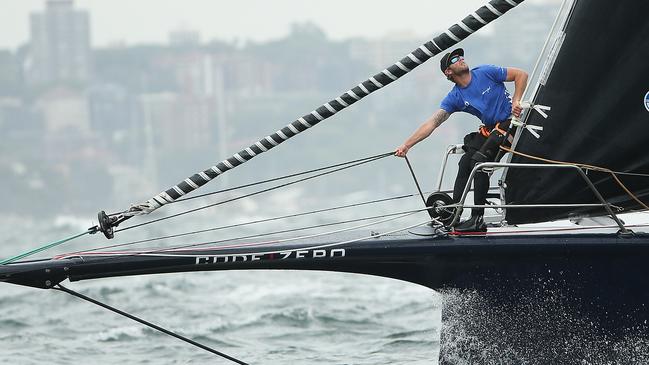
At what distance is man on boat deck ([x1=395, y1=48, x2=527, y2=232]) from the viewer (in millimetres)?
7602

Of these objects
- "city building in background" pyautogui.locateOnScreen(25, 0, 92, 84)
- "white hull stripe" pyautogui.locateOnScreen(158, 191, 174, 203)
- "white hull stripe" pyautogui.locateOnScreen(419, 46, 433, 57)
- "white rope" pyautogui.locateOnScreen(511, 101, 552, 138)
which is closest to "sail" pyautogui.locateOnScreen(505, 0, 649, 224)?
"white rope" pyautogui.locateOnScreen(511, 101, 552, 138)

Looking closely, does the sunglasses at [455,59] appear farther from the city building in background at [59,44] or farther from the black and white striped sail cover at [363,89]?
the city building in background at [59,44]

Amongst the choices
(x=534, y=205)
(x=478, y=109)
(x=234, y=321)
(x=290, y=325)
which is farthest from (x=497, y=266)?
(x=234, y=321)

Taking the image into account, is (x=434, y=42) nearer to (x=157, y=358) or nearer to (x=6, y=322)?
(x=157, y=358)

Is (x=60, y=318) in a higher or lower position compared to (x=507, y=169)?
lower

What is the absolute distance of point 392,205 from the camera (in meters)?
71.6

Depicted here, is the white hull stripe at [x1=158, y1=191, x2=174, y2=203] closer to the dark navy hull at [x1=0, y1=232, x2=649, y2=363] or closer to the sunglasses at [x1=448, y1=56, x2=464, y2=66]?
the dark navy hull at [x1=0, y1=232, x2=649, y2=363]

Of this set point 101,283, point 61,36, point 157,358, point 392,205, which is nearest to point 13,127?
point 61,36

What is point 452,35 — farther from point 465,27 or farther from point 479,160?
point 479,160

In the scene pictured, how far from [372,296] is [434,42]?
8413 millimetres

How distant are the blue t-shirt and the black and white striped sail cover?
38cm

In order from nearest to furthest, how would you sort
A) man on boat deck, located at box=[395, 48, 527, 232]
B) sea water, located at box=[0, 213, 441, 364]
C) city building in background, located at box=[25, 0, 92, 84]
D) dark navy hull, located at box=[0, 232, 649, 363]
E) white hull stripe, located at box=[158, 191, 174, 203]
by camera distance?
dark navy hull, located at box=[0, 232, 649, 363] < white hull stripe, located at box=[158, 191, 174, 203] < man on boat deck, located at box=[395, 48, 527, 232] < sea water, located at box=[0, 213, 441, 364] < city building in background, located at box=[25, 0, 92, 84]

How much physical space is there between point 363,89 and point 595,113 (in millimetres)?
1208

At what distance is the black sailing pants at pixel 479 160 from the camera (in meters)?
7.61
